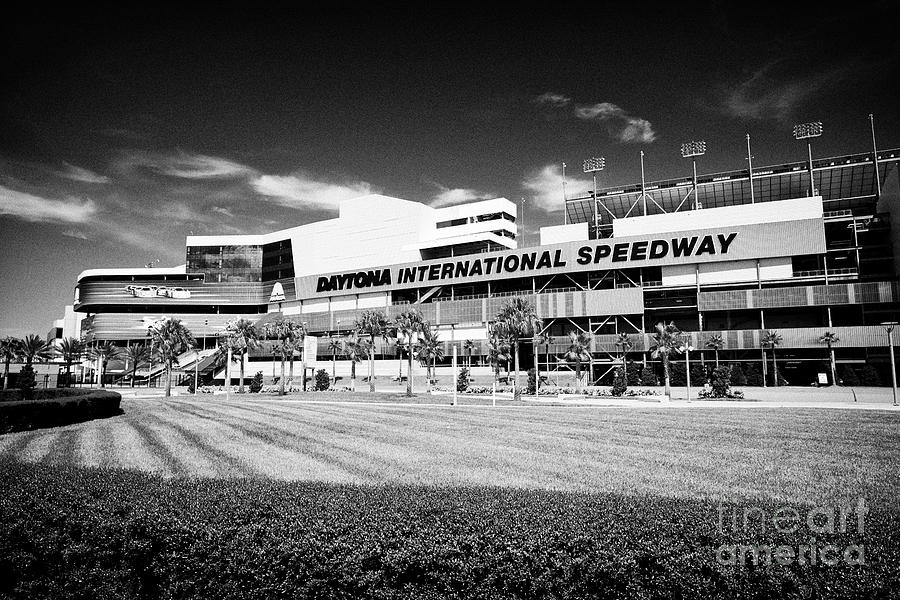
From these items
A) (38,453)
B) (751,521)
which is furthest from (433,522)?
(38,453)

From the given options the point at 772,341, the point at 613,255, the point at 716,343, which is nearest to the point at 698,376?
the point at 716,343

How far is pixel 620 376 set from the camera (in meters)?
62.5

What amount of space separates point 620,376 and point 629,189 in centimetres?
4712

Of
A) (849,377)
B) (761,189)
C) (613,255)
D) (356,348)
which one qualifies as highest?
(761,189)

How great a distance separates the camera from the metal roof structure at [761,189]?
86375mm

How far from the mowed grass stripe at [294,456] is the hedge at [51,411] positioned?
29.0ft

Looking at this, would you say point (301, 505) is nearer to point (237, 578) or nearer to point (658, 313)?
point (237, 578)

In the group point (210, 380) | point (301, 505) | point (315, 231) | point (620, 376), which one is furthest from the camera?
point (315, 231)

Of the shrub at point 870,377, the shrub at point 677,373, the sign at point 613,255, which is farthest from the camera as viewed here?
the shrub at point 677,373

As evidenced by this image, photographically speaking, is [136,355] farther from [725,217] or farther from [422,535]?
[422,535]

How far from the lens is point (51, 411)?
2919 centimetres

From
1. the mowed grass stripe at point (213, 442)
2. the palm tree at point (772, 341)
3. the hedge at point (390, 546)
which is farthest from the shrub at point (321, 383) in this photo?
the hedge at point (390, 546)

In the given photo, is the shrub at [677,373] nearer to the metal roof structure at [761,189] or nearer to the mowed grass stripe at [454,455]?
the metal roof structure at [761,189]

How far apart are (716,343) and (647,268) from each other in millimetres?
15852
